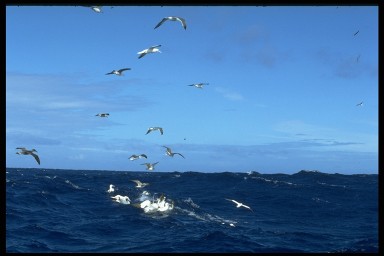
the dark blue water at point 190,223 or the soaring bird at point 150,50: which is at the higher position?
the soaring bird at point 150,50

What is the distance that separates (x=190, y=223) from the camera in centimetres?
2562

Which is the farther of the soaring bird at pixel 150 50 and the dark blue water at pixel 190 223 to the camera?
the dark blue water at pixel 190 223

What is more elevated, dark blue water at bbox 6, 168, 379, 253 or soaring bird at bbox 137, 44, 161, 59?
soaring bird at bbox 137, 44, 161, 59

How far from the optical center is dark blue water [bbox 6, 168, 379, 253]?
1997cm

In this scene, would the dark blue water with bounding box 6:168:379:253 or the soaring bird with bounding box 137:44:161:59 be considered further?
the dark blue water with bounding box 6:168:379:253

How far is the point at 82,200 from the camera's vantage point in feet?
112

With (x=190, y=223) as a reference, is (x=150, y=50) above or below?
above

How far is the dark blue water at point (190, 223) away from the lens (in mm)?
19969

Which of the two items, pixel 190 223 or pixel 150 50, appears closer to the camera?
pixel 150 50

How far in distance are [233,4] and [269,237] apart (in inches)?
571

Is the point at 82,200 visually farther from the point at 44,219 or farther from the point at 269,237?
the point at 269,237

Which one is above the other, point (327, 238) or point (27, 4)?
point (27, 4)
